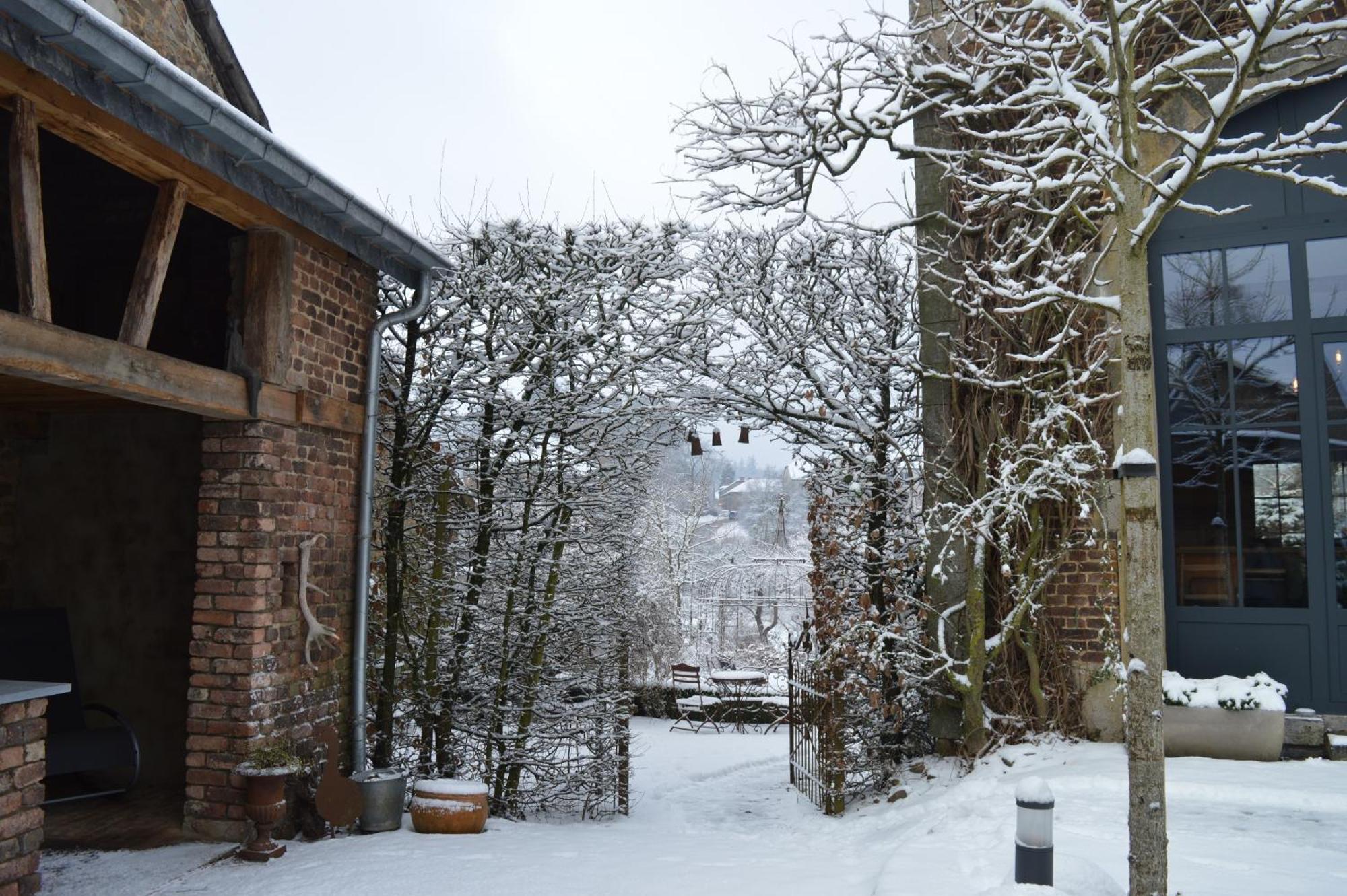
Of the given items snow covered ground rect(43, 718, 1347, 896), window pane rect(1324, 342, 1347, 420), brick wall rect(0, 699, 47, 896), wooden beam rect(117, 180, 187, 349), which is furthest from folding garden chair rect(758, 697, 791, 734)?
wooden beam rect(117, 180, 187, 349)

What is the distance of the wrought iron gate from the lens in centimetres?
738

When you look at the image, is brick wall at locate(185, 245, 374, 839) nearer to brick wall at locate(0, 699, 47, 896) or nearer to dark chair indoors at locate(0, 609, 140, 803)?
dark chair indoors at locate(0, 609, 140, 803)

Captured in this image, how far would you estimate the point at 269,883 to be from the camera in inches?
170

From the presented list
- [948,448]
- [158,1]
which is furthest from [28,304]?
[948,448]

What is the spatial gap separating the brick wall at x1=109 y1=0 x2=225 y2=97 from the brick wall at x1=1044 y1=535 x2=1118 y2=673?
7051 mm

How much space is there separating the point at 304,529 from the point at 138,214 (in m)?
2.68

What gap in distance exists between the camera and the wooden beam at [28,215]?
3.56 metres

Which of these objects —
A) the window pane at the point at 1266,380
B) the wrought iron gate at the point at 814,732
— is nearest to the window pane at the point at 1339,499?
the window pane at the point at 1266,380

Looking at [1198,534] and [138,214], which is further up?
[138,214]

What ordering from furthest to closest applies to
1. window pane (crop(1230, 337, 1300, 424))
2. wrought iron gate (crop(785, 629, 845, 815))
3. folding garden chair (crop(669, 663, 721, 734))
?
folding garden chair (crop(669, 663, 721, 734)), wrought iron gate (crop(785, 629, 845, 815)), window pane (crop(1230, 337, 1300, 424))

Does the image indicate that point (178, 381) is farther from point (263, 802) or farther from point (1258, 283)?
point (1258, 283)

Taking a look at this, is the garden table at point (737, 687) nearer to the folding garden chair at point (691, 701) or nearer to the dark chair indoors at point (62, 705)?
the folding garden chair at point (691, 701)

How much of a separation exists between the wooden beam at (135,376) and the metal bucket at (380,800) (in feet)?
6.91

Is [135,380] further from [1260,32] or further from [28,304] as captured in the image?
[1260,32]
